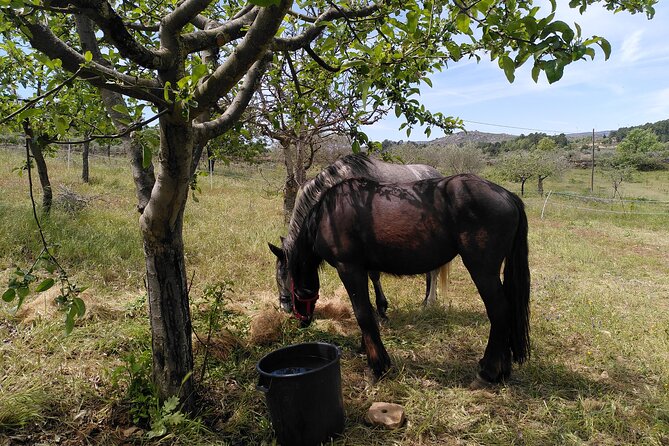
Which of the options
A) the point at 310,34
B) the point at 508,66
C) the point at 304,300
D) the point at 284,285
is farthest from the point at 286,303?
the point at 508,66

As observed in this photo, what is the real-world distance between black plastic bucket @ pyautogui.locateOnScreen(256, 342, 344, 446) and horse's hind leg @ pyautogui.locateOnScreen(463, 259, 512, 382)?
1368 mm

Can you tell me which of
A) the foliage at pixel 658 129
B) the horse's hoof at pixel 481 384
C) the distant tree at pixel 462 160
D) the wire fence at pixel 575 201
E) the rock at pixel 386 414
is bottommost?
the horse's hoof at pixel 481 384

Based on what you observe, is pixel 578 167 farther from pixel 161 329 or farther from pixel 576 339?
pixel 161 329

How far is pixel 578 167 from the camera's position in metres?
45.8

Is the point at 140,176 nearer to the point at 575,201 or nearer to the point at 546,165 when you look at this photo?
the point at 575,201

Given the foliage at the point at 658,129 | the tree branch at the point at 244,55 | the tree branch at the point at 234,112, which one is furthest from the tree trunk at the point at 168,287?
the foliage at the point at 658,129

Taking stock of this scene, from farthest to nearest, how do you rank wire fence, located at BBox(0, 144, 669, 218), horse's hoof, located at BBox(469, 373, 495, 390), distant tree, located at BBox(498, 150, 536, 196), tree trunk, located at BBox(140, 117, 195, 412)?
distant tree, located at BBox(498, 150, 536, 196)
wire fence, located at BBox(0, 144, 669, 218)
horse's hoof, located at BBox(469, 373, 495, 390)
tree trunk, located at BBox(140, 117, 195, 412)

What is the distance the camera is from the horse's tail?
3.29 meters

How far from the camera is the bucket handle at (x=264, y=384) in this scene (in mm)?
2428

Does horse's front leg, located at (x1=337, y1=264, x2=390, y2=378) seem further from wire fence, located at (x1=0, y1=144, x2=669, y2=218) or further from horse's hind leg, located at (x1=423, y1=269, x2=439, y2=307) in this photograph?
wire fence, located at (x1=0, y1=144, x2=669, y2=218)

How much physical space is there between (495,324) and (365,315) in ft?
3.57

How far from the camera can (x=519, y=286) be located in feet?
10.8

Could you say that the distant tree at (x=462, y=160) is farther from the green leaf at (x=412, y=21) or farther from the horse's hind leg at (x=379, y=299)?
the green leaf at (x=412, y=21)

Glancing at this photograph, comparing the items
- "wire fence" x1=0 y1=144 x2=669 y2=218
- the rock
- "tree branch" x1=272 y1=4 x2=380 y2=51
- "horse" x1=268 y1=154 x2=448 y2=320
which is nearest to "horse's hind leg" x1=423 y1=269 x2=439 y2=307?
"horse" x1=268 y1=154 x2=448 y2=320
